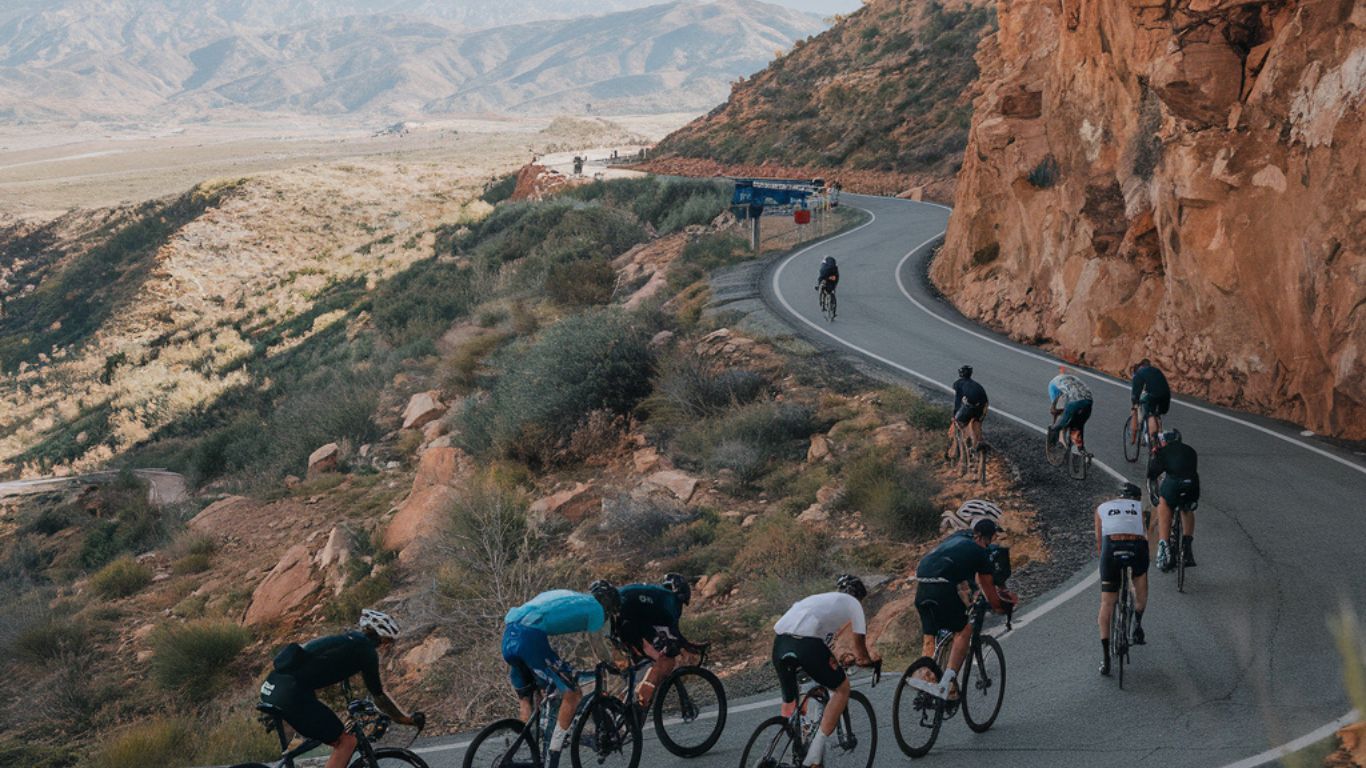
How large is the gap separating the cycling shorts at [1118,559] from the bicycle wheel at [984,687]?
119cm

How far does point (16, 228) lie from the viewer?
76.0 metres

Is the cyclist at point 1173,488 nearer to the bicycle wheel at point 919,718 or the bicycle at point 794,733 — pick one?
the bicycle wheel at point 919,718

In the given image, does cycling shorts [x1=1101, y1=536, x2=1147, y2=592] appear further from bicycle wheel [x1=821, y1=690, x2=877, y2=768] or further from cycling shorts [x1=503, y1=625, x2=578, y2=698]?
cycling shorts [x1=503, y1=625, x2=578, y2=698]

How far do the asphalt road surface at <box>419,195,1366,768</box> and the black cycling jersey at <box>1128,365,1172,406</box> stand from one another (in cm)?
120

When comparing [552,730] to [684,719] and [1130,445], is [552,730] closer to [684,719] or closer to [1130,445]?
[684,719]

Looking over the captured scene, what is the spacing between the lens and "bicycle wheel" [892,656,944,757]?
307 inches

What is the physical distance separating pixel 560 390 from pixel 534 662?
44.8 feet

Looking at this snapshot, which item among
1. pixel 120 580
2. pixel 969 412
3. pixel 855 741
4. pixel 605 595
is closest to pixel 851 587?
pixel 855 741

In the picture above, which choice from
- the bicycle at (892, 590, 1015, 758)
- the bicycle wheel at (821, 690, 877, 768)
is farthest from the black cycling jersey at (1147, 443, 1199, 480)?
the bicycle wheel at (821, 690, 877, 768)

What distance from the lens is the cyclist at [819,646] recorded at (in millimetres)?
6953

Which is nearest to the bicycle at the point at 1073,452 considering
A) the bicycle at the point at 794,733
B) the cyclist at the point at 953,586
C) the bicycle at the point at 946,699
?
the bicycle at the point at 946,699

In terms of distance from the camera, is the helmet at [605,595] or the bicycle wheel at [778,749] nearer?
the bicycle wheel at [778,749]

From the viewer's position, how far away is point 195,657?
1453 centimetres

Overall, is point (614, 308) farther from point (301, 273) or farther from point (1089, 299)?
point (301, 273)
